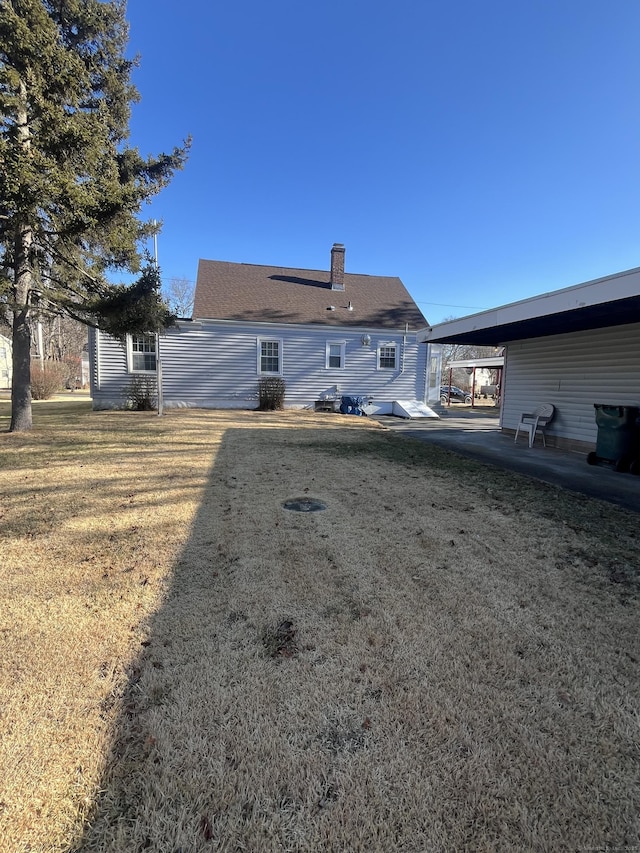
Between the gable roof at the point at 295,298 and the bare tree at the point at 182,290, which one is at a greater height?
the bare tree at the point at 182,290

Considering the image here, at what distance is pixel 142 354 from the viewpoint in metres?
14.7

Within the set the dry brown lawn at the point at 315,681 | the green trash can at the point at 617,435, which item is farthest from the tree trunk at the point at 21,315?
the green trash can at the point at 617,435

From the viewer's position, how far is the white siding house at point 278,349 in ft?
49.0

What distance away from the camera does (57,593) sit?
257 centimetres

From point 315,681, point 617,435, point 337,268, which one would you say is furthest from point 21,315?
point 337,268

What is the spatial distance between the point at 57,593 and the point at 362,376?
14.8 metres

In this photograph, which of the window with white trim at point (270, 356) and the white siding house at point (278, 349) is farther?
the window with white trim at point (270, 356)

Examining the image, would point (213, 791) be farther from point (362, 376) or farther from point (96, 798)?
point (362, 376)

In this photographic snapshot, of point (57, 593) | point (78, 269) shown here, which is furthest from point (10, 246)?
point (57, 593)

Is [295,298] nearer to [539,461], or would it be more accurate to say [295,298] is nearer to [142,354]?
[142,354]

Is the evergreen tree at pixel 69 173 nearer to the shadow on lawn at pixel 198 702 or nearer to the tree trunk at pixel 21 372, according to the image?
the tree trunk at pixel 21 372

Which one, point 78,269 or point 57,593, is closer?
point 57,593

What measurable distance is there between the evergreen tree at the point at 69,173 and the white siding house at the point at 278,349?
202 inches

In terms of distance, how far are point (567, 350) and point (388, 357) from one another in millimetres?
8686
